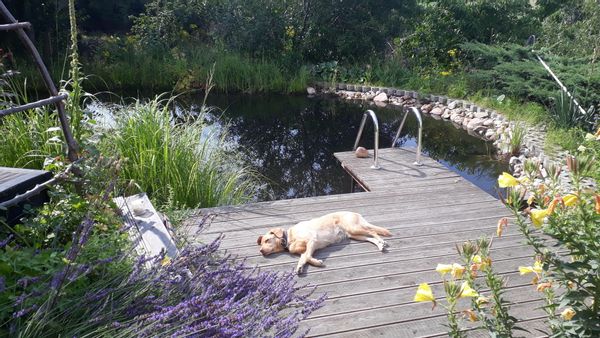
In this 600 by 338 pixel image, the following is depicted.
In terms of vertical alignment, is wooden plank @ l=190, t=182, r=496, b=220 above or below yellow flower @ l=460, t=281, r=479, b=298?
below

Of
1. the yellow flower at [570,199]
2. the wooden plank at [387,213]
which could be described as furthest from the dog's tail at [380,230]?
the yellow flower at [570,199]

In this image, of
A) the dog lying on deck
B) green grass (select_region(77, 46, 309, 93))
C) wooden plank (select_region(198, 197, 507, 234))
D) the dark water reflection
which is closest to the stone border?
the dark water reflection

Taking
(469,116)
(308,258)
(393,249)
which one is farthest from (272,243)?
(469,116)

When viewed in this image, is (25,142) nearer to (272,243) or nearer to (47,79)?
(47,79)

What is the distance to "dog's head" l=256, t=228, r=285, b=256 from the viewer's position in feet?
10.7

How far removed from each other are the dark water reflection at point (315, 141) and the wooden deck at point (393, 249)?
142 cm

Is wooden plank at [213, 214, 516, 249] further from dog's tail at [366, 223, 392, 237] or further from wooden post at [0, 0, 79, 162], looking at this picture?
wooden post at [0, 0, 79, 162]

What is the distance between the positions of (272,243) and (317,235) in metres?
0.28

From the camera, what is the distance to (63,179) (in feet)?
8.66

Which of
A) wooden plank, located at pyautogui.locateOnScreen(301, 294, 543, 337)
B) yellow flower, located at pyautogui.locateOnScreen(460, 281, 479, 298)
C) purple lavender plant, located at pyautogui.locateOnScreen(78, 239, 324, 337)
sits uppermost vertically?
yellow flower, located at pyautogui.locateOnScreen(460, 281, 479, 298)

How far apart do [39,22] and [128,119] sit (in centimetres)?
792

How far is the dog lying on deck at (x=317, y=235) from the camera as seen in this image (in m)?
3.26

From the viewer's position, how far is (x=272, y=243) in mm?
3277

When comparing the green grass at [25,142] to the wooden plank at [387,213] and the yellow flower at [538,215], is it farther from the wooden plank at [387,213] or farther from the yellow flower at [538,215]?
the yellow flower at [538,215]
